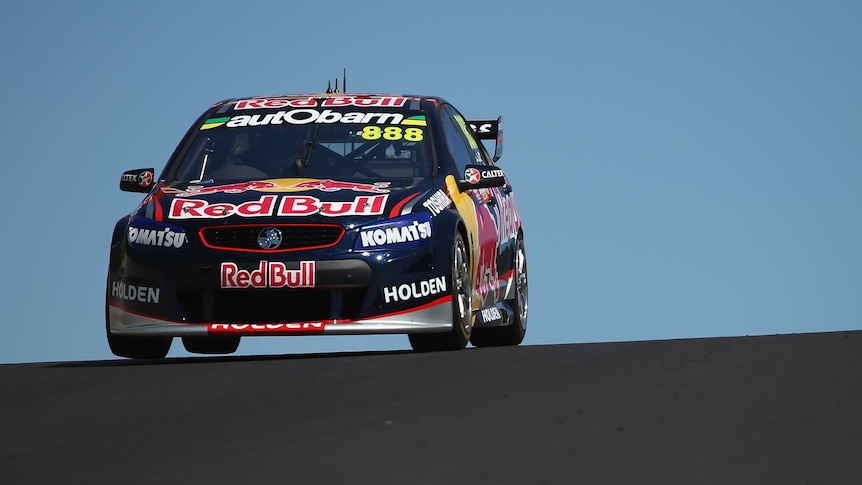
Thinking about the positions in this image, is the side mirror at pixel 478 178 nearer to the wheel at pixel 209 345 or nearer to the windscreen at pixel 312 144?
the windscreen at pixel 312 144

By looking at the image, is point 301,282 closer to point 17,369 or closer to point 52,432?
point 17,369

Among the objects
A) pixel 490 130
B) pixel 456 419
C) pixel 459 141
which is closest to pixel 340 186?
pixel 459 141

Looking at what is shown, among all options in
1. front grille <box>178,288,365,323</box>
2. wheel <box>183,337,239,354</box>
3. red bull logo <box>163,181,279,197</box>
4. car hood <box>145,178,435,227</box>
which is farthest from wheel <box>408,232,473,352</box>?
wheel <box>183,337,239,354</box>

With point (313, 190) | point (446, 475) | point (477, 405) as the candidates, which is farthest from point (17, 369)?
point (446, 475)

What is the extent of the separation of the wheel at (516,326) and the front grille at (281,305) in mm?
3101

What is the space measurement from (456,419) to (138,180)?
4865mm

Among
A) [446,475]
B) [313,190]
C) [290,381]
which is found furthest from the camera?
[313,190]

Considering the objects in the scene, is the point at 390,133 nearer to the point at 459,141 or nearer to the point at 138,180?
the point at 459,141

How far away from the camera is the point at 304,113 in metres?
11.3

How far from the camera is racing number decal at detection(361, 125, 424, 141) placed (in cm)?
1099

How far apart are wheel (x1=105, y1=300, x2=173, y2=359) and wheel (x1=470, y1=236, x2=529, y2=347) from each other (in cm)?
299

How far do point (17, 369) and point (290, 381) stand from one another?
2.08 meters

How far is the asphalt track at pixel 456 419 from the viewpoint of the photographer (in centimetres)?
522

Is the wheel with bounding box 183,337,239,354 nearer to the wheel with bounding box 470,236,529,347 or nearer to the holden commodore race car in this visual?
the wheel with bounding box 470,236,529,347
